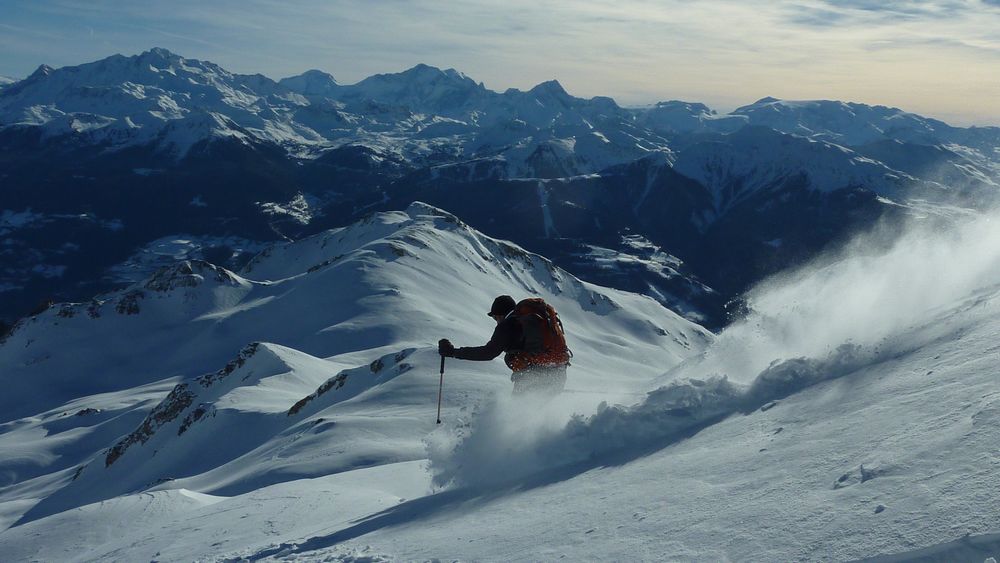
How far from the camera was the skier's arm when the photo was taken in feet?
38.5

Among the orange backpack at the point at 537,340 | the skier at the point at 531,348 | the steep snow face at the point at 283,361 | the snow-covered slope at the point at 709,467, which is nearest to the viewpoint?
the snow-covered slope at the point at 709,467

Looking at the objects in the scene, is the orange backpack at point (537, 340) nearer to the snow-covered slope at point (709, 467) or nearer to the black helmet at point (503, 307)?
the black helmet at point (503, 307)

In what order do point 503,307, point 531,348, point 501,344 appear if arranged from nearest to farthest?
point 501,344 < point 531,348 < point 503,307

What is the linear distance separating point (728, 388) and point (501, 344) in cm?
360

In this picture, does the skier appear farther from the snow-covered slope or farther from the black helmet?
the snow-covered slope

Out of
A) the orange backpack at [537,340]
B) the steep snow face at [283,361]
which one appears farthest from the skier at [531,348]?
the steep snow face at [283,361]

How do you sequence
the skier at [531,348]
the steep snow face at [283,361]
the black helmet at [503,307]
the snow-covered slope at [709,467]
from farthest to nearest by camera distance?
the steep snow face at [283,361], the black helmet at [503,307], the skier at [531,348], the snow-covered slope at [709,467]

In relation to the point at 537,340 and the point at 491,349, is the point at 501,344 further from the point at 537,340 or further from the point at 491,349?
the point at 537,340

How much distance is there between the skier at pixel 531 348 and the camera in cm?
1205

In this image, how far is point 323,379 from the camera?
44031mm

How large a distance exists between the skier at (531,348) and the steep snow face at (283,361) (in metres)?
0.52

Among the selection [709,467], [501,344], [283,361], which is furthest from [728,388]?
[283,361]

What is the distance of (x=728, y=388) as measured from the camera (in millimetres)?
10133

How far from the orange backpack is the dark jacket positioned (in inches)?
4.0
